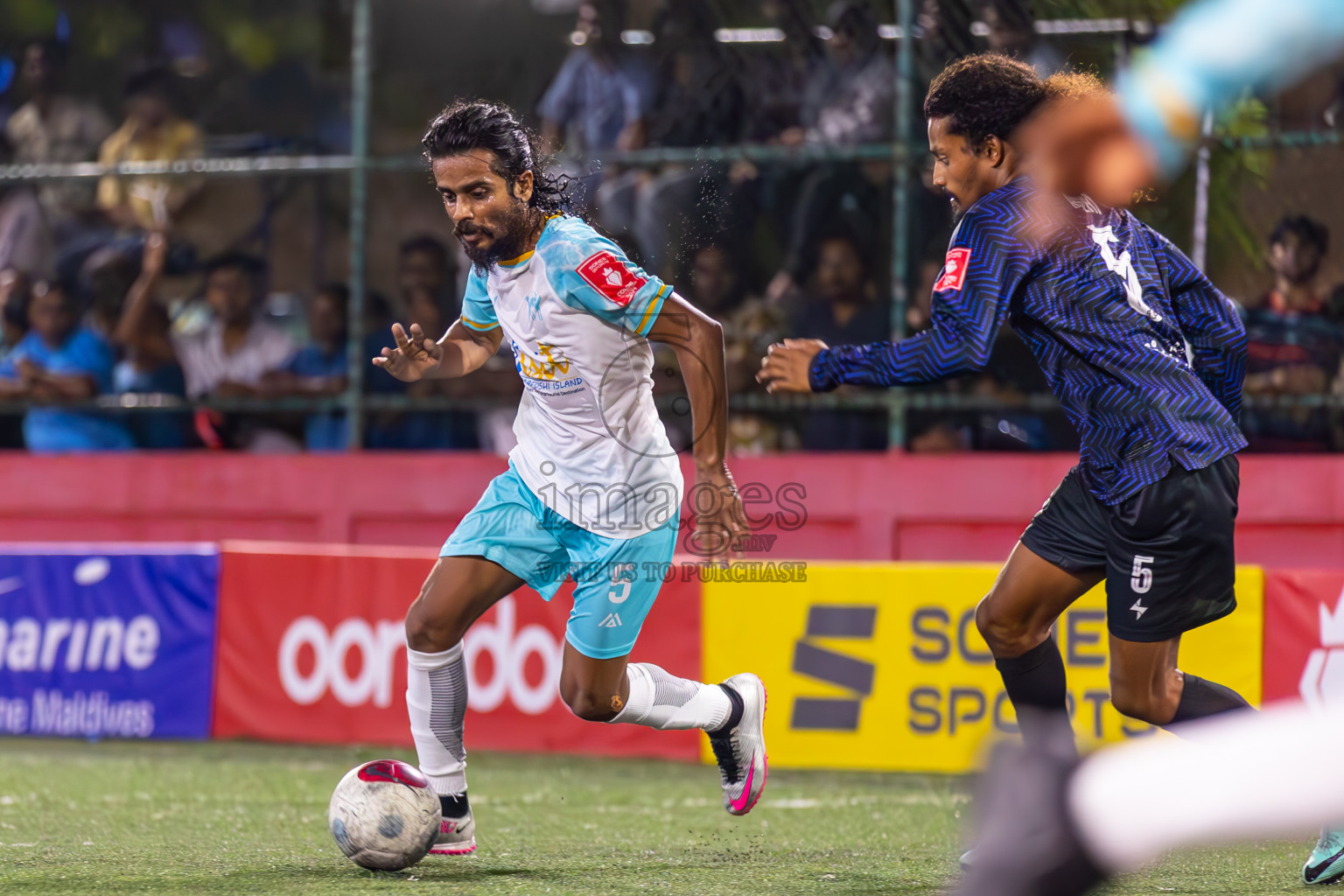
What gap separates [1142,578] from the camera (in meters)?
4.18

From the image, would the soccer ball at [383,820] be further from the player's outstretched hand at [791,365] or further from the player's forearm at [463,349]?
the player's outstretched hand at [791,365]

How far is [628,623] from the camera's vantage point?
15.8ft

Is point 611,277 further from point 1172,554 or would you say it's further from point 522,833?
point 522,833

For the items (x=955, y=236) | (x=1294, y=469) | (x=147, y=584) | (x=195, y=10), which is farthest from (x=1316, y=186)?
(x=195, y=10)

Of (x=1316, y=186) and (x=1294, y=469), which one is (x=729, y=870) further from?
(x=1316, y=186)

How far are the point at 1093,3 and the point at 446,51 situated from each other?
4.18 metres

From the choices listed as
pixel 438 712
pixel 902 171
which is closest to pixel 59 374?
pixel 902 171

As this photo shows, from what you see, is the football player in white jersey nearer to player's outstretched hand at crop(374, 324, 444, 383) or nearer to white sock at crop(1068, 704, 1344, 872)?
player's outstretched hand at crop(374, 324, 444, 383)

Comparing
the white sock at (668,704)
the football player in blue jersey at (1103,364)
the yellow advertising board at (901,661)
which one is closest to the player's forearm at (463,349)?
the white sock at (668,704)

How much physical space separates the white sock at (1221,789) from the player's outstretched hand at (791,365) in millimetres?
1887

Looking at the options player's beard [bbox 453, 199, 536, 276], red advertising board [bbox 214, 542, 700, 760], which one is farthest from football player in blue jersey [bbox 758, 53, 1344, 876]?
red advertising board [bbox 214, 542, 700, 760]

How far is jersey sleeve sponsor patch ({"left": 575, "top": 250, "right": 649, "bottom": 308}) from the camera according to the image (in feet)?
15.4

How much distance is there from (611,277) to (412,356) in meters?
0.70

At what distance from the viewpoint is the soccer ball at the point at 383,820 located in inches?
177
